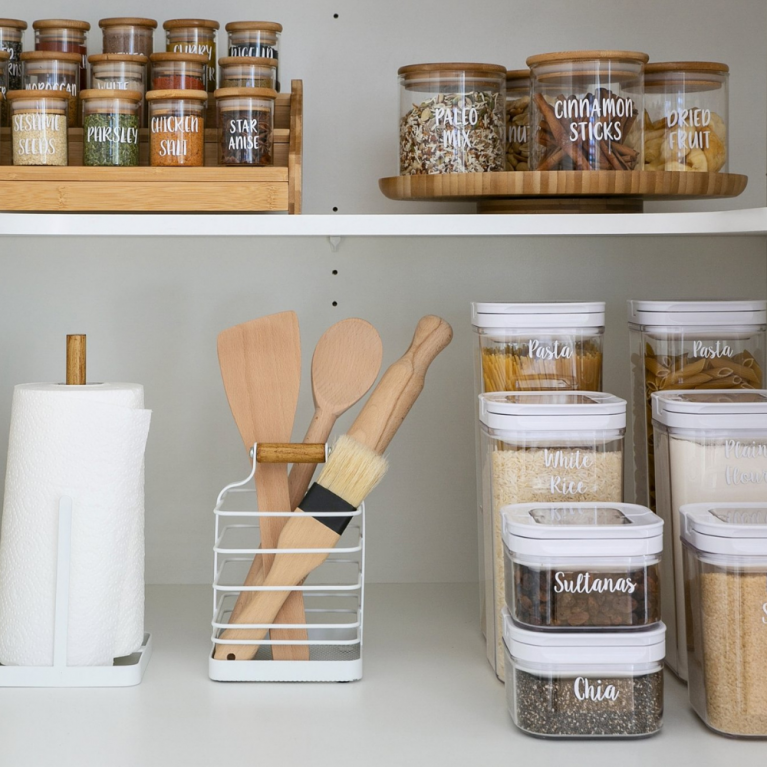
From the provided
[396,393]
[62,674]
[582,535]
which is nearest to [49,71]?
[396,393]

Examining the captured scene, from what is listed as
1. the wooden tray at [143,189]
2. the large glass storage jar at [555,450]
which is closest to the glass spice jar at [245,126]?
the wooden tray at [143,189]

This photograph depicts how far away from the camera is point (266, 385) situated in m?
0.93

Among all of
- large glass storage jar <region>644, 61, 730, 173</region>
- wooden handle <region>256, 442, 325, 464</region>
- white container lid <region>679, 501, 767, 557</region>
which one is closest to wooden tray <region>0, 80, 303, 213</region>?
wooden handle <region>256, 442, 325, 464</region>

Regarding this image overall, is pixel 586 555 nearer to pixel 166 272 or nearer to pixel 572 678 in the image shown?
pixel 572 678

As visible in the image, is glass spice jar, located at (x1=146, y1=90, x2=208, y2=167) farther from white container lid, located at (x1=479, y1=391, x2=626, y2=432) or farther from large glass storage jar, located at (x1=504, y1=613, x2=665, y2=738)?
large glass storage jar, located at (x1=504, y1=613, x2=665, y2=738)

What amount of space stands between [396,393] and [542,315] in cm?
16

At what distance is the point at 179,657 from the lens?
94 centimetres

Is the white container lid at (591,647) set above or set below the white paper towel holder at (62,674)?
above

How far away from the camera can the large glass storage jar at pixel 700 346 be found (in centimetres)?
93

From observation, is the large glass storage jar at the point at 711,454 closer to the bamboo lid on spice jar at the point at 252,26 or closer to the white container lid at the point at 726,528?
the white container lid at the point at 726,528

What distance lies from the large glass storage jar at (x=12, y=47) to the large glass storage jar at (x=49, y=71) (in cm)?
3

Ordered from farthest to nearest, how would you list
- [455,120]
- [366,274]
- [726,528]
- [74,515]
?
1. [366,274]
2. [455,120]
3. [74,515]
4. [726,528]

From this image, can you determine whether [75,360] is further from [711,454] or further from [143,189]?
[711,454]

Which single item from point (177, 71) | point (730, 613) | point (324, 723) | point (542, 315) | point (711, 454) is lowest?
point (324, 723)
